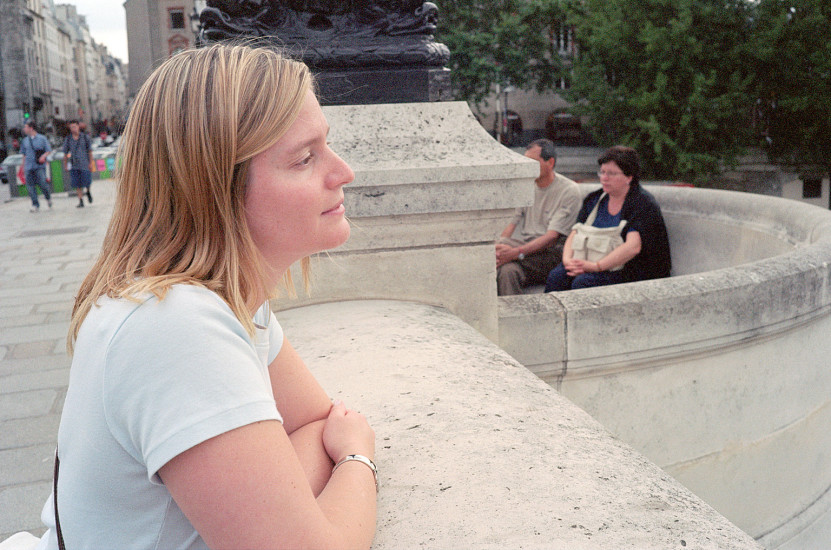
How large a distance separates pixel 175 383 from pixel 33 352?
15.9 feet

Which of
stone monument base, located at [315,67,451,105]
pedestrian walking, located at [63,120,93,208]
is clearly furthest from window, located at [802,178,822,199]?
stone monument base, located at [315,67,451,105]

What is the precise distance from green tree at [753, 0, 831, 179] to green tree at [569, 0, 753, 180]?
68 cm

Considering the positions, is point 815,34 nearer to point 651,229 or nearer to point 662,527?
point 651,229

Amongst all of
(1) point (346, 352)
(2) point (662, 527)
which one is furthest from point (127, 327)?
(1) point (346, 352)

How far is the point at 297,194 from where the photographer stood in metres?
1.38

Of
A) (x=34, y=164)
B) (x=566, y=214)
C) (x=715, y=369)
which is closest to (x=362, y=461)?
(x=715, y=369)

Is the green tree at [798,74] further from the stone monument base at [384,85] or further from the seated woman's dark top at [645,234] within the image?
the stone monument base at [384,85]

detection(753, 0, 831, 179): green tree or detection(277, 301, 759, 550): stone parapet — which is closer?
detection(277, 301, 759, 550): stone parapet

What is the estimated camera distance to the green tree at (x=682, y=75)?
71.2 ft

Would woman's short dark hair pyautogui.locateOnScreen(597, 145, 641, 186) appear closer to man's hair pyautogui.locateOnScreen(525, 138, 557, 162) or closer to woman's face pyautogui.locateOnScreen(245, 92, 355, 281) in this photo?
man's hair pyautogui.locateOnScreen(525, 138, 557, 162)

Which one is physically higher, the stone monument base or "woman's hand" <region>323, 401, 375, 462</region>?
the stone monument base

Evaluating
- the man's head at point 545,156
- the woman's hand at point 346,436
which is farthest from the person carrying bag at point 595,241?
the woman's hand at point 346,436

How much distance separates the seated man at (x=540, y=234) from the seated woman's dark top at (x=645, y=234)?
2.62 ft

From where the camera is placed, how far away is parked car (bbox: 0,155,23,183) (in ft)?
66.4
